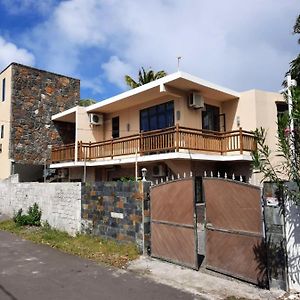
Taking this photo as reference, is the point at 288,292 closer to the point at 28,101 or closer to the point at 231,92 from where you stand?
the point at 231,92

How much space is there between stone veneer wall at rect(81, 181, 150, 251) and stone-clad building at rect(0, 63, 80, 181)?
9787 mm

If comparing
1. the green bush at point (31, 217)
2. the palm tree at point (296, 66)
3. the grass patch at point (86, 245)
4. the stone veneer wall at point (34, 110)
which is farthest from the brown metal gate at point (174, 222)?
the stone veneer wall at point (34, 110)

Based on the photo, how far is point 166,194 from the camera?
27.4ft

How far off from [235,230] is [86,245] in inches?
202

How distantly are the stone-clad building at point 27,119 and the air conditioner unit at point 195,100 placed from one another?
10414 mm

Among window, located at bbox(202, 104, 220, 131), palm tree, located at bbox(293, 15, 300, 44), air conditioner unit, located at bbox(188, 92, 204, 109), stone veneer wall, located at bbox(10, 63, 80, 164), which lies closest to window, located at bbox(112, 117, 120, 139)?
stone veneer wall, located at bbox(10, 63, 80, 164)

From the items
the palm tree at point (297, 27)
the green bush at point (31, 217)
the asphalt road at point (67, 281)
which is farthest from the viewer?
the palm tree at point (297, 27)

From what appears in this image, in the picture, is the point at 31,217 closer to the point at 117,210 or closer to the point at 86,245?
the point at 86,245

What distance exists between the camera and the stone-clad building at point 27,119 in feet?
64.0

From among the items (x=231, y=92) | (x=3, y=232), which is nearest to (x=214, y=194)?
(x=231, y=92)

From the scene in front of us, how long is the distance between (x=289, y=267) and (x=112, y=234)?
5465 mm

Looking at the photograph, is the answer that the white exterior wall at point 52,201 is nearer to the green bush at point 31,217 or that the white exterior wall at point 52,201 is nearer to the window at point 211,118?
the green bush at point 31,217

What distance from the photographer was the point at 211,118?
15.9m

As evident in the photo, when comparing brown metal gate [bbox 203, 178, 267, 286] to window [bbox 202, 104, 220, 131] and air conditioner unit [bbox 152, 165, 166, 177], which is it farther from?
window [bbox 202, 104, 220, 131]
